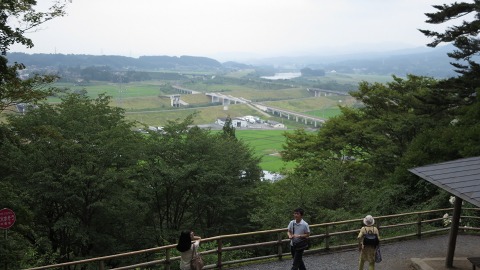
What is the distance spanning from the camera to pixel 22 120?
64.8 feet

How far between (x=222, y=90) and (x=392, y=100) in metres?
148

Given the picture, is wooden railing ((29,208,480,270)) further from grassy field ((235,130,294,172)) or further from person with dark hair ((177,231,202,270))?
grassy field ((235,130,294,172))

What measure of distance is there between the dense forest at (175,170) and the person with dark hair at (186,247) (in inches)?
187

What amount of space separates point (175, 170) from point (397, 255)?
1074cm

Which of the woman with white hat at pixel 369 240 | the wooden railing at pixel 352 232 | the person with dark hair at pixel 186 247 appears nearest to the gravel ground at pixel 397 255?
the wooden railing at pixel 352 232

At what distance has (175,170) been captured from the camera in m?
18.7

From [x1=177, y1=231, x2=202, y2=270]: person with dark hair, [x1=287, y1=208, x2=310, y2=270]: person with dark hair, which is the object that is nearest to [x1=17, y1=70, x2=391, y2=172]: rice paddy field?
[x1=287, y1=208, x2=310, y2=270]: person with dark hair

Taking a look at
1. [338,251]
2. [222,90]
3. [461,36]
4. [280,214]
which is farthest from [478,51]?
[222,90]

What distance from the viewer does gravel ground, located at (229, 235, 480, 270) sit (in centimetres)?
940

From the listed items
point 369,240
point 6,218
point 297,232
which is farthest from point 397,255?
point 6,218

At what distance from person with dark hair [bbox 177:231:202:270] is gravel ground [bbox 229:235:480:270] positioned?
2607mm

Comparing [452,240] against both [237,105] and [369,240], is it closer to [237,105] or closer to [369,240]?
[369,240]

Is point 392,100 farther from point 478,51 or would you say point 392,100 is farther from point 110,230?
point 110,230

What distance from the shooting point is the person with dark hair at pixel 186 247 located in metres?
6.59
